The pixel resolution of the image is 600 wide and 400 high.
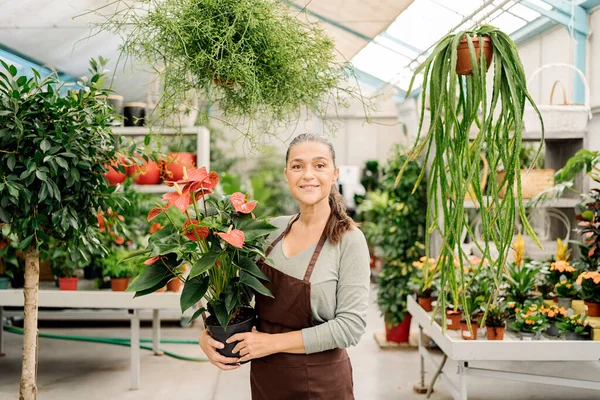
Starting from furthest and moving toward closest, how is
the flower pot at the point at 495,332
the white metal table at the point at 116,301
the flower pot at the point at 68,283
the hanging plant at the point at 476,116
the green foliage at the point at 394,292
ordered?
the green foliage at the point at 394,292
the flower pot at the point at 68,283
the white metal table at the point at 116,301
the flower pot at the point at 495,332
the hanging plant at the point at 476,116

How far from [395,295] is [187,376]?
173 cm

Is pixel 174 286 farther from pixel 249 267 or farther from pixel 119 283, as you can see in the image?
pixel 249 267

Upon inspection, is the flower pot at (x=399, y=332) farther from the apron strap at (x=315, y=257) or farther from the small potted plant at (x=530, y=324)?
the apron strap at (x=315, y=257)

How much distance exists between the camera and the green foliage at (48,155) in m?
2.04

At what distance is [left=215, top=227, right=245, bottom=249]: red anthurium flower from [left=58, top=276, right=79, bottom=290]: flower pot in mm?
2939

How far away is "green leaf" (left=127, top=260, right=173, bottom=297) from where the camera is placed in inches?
56.7

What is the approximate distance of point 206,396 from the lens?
3.79 metres

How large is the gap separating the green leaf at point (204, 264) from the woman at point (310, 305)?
0.73 feet

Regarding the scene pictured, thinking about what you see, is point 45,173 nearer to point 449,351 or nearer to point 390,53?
point 449,351

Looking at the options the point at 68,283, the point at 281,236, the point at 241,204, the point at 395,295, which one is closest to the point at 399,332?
the point at 395,295

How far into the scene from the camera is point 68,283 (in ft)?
13.1

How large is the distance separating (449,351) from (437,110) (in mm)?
1787

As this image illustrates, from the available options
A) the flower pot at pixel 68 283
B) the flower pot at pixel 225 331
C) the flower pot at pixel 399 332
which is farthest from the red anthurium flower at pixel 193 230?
the flower pot at pixel 399 332

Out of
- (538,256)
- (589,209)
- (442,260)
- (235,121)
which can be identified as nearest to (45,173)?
(235,121)
